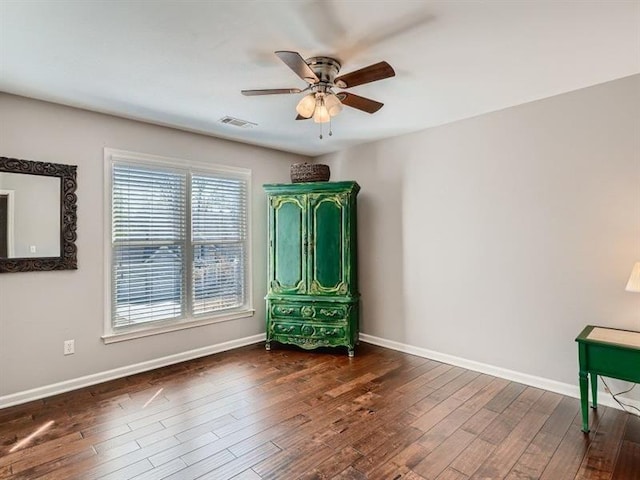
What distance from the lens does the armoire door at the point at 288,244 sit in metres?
4.15

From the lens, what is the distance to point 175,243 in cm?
381

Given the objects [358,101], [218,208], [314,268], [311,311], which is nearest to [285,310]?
[311,311]

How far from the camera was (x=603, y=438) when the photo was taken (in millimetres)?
2311

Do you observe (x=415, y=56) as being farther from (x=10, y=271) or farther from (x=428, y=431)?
(x=10, y=271)

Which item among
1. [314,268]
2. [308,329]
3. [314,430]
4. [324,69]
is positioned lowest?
[314,430]

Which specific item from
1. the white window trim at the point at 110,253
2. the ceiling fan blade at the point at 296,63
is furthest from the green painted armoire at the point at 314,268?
the ceiling fan blade at the point at 296,63

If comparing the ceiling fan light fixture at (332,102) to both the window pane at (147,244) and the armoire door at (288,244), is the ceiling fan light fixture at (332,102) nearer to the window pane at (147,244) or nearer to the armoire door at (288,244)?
the armoire door at (288,244)

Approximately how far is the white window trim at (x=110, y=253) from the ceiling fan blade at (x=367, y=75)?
2.27 metres

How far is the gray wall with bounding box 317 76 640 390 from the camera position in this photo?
8.93ft

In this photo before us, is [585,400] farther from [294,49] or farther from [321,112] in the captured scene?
[294,49]

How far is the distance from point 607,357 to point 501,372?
1.12 m

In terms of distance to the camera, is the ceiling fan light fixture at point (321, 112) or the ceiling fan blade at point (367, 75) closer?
the ceiling fan blade at point (367, 75)

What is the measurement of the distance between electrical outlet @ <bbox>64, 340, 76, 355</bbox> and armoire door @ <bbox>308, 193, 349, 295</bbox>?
233 centimetres

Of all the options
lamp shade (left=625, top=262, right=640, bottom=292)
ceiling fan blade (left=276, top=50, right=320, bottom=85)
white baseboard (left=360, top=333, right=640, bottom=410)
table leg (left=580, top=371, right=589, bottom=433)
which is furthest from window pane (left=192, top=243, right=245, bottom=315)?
lamp shade (left=625, top=262, right=640, bottom=292)
